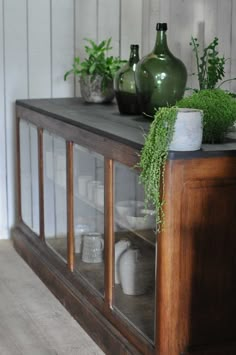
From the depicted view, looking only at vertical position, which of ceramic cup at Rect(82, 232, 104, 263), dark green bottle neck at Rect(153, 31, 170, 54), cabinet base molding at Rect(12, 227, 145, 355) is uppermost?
dark green bottle neck at Rect(153, 31, 170, 54)

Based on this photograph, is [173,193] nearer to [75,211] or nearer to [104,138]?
[104,138]

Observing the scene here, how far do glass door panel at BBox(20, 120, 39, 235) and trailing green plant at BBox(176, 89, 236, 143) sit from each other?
1394 mm

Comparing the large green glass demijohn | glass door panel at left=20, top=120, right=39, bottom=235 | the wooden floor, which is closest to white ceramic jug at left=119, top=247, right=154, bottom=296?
the wooden floor

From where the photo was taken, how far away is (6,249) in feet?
13.4

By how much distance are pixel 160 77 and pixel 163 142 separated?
760 mm

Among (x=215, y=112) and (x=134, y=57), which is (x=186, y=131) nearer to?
(x=215, y=112)

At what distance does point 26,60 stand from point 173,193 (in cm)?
218

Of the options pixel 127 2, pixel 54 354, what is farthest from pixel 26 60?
pixel 54 354

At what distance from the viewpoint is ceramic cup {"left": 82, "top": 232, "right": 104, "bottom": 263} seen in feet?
9.17

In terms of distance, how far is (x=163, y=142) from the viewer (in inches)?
84.3

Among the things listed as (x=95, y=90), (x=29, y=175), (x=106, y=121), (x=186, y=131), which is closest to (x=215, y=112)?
(x=186, y=131)

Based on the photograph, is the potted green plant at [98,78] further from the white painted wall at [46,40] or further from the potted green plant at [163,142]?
the potted green plant at [163,142]

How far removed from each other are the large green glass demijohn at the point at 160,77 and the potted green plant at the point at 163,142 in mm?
668

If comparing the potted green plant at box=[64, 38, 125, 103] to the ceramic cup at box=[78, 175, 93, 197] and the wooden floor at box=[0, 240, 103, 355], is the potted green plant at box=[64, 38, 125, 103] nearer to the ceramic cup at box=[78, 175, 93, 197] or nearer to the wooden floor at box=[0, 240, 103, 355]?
the ceramic cup at box=[78, 175, 93, 197]
